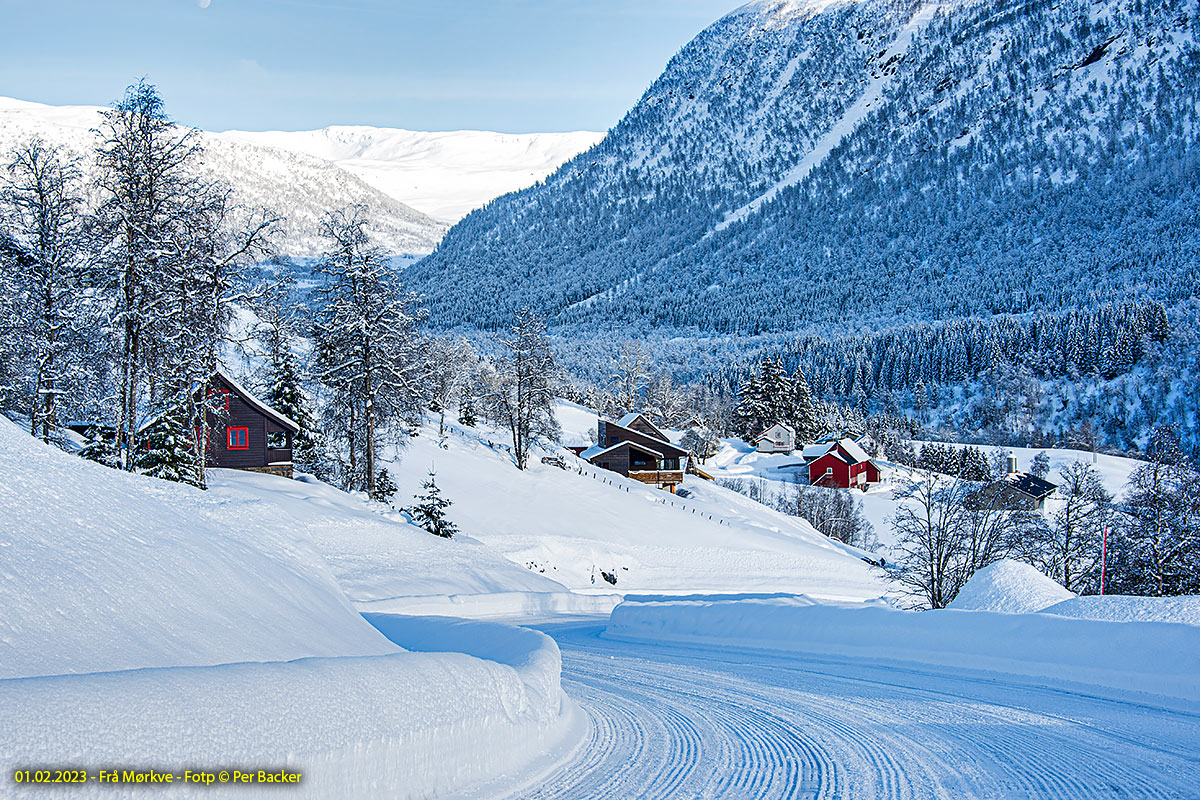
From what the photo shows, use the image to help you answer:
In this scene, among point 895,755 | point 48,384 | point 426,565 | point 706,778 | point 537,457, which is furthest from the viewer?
point 537,457

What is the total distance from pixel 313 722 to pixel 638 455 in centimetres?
6942

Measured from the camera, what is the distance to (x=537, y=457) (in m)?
53.0

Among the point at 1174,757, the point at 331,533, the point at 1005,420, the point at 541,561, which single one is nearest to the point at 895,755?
the point at 1174,757

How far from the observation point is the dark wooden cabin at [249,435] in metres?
36.2

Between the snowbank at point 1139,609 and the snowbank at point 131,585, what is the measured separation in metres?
7.37

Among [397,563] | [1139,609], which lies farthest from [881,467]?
[1139,609]

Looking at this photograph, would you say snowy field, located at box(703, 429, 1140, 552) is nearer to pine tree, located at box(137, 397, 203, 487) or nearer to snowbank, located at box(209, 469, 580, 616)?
snowbank, located at box(209, 469, 580, 616)

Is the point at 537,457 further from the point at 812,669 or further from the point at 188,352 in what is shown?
the point at 812,669

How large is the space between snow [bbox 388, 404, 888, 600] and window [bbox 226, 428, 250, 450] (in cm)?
690

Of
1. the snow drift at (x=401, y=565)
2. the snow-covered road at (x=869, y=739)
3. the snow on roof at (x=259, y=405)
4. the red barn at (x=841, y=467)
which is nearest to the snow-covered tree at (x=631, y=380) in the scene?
the red barn at (x=841, y=467)

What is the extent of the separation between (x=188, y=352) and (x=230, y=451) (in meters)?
16.1

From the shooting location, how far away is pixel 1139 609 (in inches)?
352

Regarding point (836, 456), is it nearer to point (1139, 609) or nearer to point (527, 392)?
point (527, 392)

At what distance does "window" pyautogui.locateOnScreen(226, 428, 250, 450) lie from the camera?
36.4 meters
